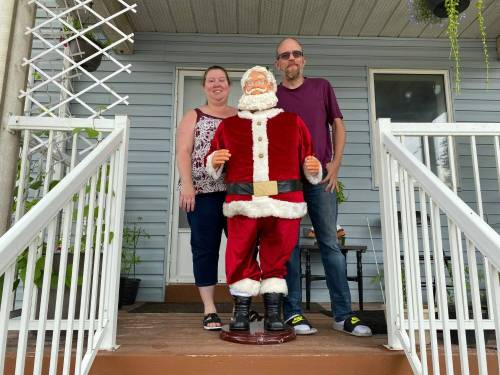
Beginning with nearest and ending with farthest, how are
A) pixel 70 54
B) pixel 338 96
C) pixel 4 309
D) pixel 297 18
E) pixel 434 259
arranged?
pixel 4 309
pixel 434 259
pixel 70 54
pixel 297 18
pixel 338 96

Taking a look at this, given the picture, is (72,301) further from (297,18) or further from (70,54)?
(297,18)

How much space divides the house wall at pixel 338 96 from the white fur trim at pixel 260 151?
7.47 feet

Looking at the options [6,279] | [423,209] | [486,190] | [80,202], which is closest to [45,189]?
[80,202]

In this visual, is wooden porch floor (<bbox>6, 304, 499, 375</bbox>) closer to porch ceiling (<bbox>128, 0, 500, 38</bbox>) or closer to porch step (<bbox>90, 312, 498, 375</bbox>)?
porch step (<bbox>90, 312, 498, 375</bbox>)

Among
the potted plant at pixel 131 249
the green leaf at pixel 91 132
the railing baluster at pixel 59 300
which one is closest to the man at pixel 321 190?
the green leaf at pixel 91 132

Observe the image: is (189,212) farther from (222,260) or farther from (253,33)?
(253,33)

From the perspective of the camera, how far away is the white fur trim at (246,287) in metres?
1.79

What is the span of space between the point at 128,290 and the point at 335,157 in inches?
91.5

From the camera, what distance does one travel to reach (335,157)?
2127 mm

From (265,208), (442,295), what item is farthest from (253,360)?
(442,295)

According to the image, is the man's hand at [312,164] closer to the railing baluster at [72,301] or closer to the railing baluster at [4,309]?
the railing baluster at [72,301]

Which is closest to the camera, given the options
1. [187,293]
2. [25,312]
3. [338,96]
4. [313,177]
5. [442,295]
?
[25,312]

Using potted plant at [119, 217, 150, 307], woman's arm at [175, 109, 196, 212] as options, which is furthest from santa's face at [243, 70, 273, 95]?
potted plant at [119, 217, 150, 307]

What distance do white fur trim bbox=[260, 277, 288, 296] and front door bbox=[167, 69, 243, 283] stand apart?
2091mm
